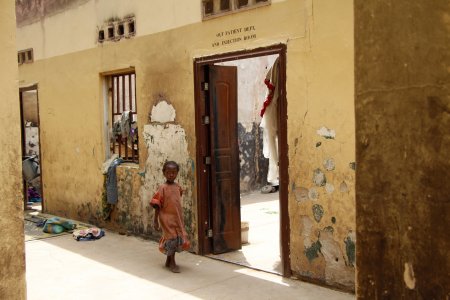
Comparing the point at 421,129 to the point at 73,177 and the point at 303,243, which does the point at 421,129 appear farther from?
the point at 73,177

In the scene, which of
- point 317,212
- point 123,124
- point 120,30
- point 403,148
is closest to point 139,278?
point 317,212

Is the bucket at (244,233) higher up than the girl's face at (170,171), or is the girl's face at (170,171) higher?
the girl's face at (170,171)

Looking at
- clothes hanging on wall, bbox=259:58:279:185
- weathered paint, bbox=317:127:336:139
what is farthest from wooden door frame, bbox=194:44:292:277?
clothes hanging on wall, bbox=259:58:279:185

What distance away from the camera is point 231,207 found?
6.43 m

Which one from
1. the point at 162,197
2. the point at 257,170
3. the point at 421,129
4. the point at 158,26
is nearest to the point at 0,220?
the point at 421,129

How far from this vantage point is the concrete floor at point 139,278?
480 centimetres

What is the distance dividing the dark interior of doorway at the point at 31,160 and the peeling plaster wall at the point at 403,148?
8691 millimetres

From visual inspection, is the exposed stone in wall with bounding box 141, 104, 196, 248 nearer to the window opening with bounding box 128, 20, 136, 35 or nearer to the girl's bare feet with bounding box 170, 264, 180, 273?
the girl's bare feet with bounding box 170, 264, 180, 273

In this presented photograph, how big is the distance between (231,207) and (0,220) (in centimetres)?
421

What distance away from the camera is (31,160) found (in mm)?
9609

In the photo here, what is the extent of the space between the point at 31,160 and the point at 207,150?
16.3 feet

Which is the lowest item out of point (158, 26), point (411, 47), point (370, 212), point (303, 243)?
point (303, 243)

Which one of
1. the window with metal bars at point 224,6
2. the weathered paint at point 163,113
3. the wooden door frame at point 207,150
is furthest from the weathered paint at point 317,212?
the weathered paint at point 163,113

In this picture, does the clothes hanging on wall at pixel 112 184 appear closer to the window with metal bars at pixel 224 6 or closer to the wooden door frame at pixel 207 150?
the wooden door frame at pixel 207 150
